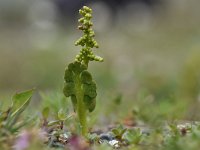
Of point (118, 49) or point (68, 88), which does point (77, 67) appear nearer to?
point (68, 88)

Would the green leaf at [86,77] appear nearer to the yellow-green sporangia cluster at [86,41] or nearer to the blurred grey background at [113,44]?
the yellow-green sporangia cluster at [86,41]

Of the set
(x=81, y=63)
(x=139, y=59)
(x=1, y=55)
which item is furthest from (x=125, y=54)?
(x=81, y=63)

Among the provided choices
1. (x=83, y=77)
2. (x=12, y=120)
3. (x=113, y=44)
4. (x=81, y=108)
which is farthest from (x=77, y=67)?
(x=113, y=44)

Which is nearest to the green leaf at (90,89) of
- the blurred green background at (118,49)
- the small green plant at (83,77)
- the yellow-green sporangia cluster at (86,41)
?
the small green plant at (83,77)

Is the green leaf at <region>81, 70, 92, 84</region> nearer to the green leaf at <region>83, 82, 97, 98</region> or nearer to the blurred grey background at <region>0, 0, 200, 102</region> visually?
the green leaf at <region>83, 82, 97, 98</region>

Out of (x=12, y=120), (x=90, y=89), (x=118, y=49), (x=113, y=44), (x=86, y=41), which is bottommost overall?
(x=12, y=120)

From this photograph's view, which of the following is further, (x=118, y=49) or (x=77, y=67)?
(x=118, y=49)

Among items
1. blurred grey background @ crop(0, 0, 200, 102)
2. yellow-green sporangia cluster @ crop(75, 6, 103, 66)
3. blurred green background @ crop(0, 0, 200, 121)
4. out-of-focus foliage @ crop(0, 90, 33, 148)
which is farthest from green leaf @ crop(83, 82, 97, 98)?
blurred grey background @ crop(0, 0, 200, 102)
